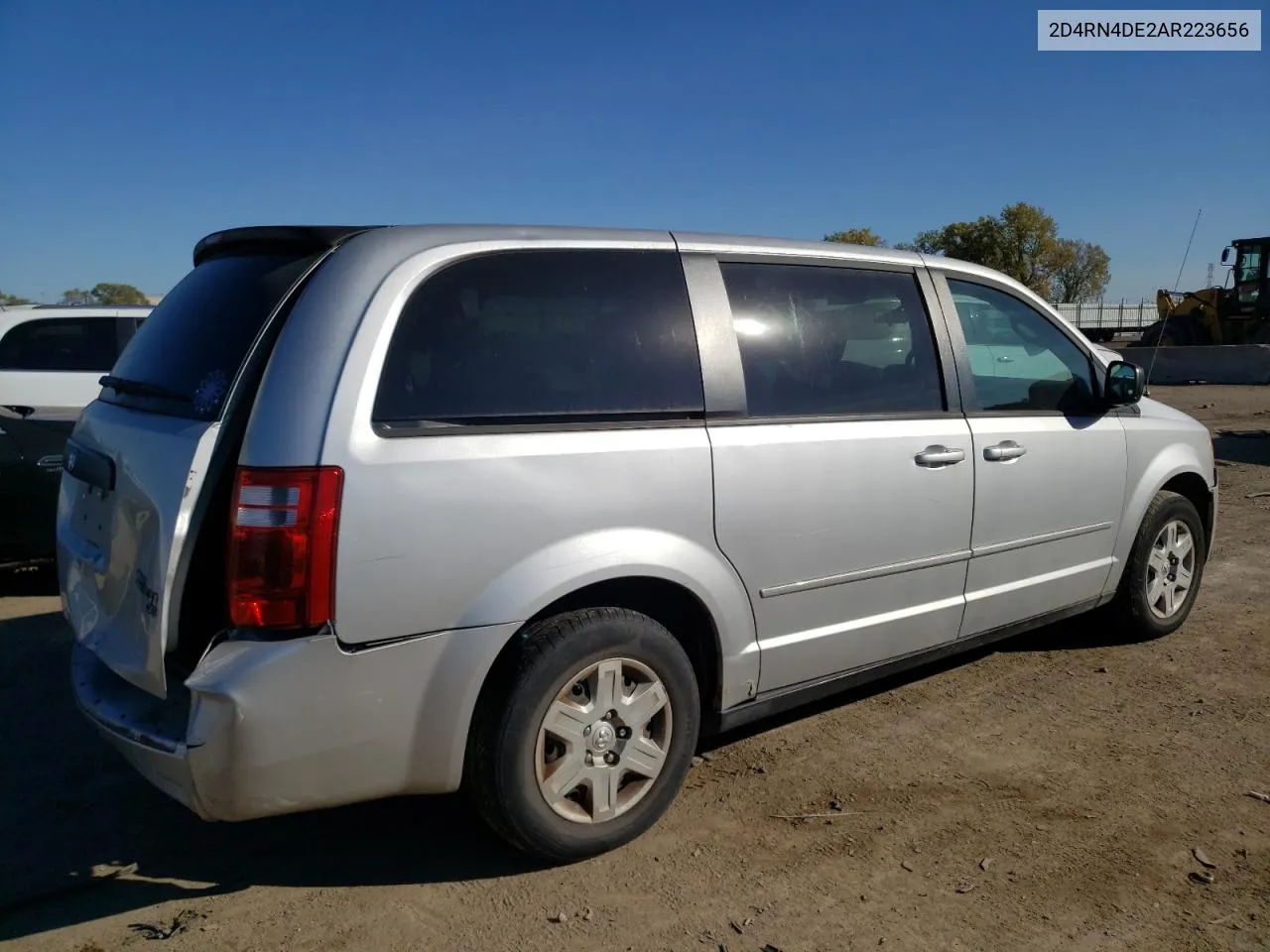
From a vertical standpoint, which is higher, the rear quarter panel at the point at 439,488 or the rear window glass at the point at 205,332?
the rear window glass at the point at 205,332

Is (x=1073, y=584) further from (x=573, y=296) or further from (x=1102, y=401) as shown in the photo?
(x=573, y=296)

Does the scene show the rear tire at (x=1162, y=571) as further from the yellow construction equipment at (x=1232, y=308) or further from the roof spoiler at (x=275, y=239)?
the yellow construction equipment at (x=1232, y=308)

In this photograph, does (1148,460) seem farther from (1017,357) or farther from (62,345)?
(62,345)

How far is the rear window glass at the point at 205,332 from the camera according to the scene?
112 inches

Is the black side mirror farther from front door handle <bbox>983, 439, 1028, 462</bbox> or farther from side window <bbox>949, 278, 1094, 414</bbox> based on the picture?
front door handle <bbox>983, 439, 1028, 462</bbox>

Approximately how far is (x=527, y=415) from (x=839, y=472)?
1.20 metres

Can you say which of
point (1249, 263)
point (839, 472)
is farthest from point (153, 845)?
point (1249, 263)

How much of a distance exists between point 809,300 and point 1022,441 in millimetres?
1163

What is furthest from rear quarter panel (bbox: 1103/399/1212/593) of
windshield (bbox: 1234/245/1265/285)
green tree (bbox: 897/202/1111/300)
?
green tree (bbox: 897/202/1111/300)

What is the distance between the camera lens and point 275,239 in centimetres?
309

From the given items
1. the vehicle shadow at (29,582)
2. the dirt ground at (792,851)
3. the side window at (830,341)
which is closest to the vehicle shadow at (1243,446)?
the dirt ground at (792,851)

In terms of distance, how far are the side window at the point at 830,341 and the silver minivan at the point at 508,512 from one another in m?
0.01

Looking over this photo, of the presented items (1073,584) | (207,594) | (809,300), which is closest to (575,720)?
(207,594)

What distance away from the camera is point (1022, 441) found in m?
4.17
